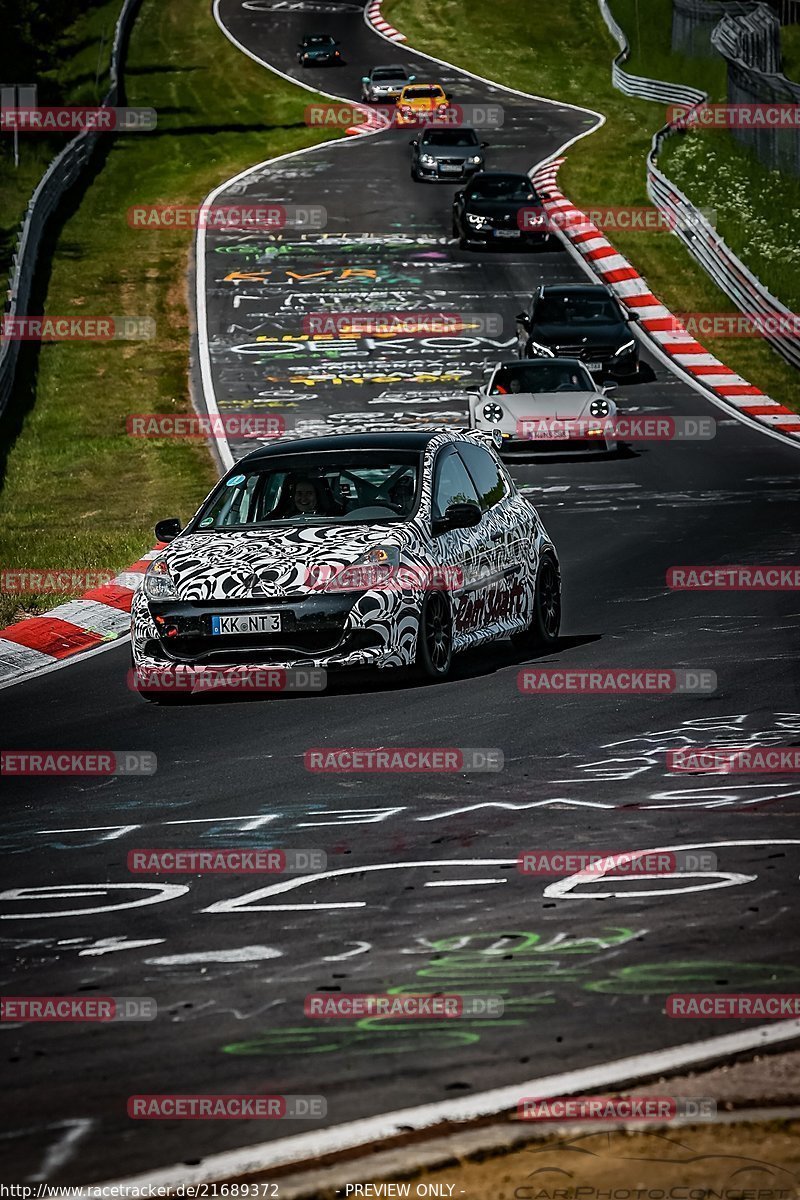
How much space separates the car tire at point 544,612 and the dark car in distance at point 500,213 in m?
28.9

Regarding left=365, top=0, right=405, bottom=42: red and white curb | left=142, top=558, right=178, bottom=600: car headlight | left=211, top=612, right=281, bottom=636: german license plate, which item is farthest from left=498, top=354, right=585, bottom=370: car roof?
left=365, top=0, right=405, bottom=42: red and white curb

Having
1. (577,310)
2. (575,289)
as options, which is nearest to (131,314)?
(575,289)

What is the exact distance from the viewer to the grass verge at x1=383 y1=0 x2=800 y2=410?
124 feet

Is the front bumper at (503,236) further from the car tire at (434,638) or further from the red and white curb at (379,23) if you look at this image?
the red and white curb at (379,23)

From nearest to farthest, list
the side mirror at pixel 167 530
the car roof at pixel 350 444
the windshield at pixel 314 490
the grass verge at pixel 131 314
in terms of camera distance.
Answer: the windshield at pixel 314 490
the side mirror at pixel 167 530
the car roof at pixel 350 444
the grass verge at pixel 131 314

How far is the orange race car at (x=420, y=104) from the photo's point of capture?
5938 cm

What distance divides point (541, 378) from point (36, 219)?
55.3ft

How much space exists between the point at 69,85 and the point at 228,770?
56104 mm

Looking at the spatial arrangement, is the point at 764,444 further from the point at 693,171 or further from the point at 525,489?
the point at 693,171

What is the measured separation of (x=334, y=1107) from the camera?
500 centimetres

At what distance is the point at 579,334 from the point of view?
3125cm

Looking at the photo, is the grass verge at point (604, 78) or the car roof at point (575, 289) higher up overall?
the car roof at point (575, 289)

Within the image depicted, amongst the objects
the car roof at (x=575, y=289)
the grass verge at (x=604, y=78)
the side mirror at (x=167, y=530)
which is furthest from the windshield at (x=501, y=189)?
the side mirror at (x=167, y=530)

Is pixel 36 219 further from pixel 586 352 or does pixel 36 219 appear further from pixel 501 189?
pixel 586 352
